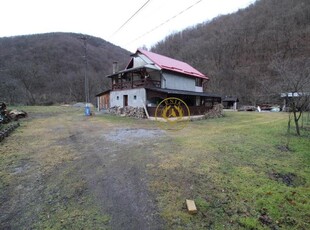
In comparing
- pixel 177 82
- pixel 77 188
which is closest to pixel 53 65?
pixel 177 82

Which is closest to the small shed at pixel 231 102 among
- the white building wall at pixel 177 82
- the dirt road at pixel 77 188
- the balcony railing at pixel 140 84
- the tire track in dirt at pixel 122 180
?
the white building wall at pixel 177 82

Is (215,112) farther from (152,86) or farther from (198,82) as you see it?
(152,86)

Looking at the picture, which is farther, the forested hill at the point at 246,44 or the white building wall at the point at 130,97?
the forested hill at the point at 246,44

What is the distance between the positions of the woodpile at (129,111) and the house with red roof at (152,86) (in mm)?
A: 389

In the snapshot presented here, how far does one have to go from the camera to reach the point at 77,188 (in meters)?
3.67

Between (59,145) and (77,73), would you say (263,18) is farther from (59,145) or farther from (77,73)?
(59,145)

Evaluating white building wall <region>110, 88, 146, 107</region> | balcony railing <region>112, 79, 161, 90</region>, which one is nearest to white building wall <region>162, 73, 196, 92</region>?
balcony railing <region>112, 79, 161, 90</region>

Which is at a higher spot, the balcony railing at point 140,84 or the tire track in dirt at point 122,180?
the balcony railing at point 140,84

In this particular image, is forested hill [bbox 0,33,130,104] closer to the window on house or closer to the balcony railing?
the balcony railing

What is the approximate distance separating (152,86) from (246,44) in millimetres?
A: 48758

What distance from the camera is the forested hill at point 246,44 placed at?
42.1 m

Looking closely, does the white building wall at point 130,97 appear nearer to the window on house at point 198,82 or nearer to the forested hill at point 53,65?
the window on house at point 198,82

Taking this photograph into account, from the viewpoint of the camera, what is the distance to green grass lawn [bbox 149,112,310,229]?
9.32 feet

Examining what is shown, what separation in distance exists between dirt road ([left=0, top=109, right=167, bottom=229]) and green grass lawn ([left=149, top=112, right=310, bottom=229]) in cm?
43
